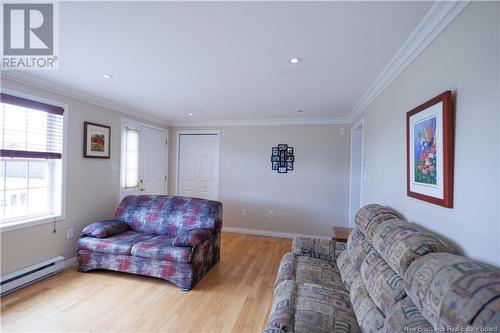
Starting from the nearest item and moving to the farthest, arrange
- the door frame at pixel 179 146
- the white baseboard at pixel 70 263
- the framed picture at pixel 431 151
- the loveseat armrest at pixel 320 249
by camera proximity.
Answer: the framed picture at pixel 431 151 → the loveseat armrest at pixel 320 249 → the white baseboard at pixel 70 263 → the door frame at pixel 179 146

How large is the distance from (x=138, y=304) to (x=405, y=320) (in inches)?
88.4

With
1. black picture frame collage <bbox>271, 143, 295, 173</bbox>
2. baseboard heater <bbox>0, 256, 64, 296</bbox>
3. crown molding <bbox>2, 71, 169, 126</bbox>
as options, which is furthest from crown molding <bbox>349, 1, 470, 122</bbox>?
baseboard heater <bbox>0, 256, 64, 296</bbox>

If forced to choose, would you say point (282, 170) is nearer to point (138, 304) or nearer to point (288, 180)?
point (288, 180)

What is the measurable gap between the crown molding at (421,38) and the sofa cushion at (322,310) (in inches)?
71.9

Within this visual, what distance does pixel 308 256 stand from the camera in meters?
2.49

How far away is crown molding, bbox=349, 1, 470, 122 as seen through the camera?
130cm

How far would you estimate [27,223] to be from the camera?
259cm

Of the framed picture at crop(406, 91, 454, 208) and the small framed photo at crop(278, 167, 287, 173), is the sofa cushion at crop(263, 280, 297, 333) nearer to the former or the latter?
the framed picture at crop(406, 91, 454, 208)

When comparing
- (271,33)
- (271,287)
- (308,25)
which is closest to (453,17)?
(308,25)

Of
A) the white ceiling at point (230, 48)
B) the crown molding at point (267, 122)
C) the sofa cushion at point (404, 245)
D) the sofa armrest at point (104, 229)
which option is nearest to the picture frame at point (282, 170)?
the crown molding at point (267, 122)

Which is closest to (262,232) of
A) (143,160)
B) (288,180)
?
(288,180)

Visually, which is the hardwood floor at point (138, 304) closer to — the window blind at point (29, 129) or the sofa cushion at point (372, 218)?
the sofa cushion at point (372, 218)

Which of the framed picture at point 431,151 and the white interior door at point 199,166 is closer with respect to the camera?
the framed picture at point 431,151

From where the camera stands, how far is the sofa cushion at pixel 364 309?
4.14 ft
